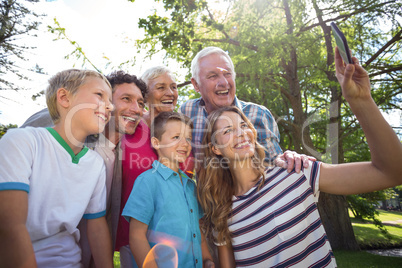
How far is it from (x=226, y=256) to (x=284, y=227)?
600mm

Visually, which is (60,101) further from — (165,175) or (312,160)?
(312,160)

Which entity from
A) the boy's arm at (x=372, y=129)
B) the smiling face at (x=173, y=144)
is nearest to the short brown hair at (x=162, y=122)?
the smiling face at (x=173, y=144)

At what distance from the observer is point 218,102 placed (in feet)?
10.6

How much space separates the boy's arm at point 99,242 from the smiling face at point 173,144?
0.75 m

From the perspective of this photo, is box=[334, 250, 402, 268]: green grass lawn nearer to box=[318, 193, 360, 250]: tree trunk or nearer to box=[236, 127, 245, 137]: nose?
box=[318, 193, 360, 250]: tree trunk

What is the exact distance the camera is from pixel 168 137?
7.95ft

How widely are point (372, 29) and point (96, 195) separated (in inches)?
408

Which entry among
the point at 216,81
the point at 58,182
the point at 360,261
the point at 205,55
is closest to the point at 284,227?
the point at 58,182

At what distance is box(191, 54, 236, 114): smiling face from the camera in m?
3.25

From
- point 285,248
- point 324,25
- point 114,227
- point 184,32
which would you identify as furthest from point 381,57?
point 114,227

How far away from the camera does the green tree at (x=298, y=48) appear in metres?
6.62

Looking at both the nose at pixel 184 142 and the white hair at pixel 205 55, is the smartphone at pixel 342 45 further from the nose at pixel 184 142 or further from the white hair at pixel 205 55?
the white hair at pixel 205 55

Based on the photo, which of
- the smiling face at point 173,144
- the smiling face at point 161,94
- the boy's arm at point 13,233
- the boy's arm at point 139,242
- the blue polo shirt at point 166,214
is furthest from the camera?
the smiling face at point 161,94

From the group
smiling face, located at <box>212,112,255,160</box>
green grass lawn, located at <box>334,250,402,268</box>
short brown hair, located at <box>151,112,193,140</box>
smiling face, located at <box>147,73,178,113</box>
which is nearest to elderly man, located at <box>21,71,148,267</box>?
short brown hair, located at <box>151,112,193,140</box>
